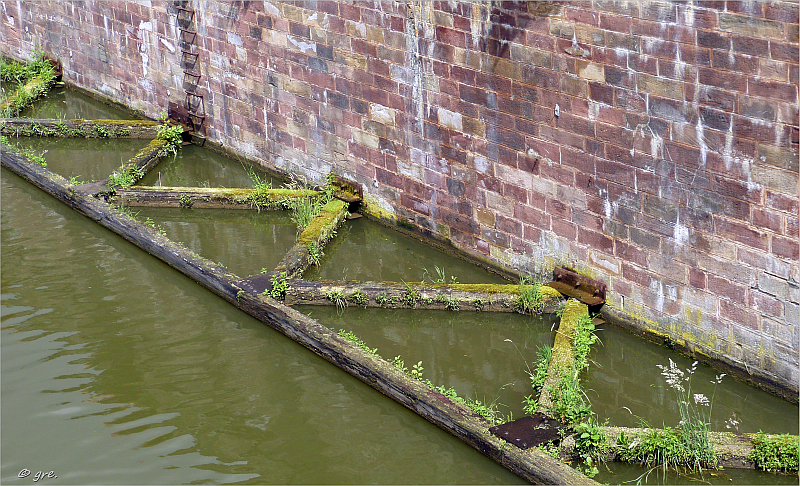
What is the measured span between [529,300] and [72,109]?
8.96 m

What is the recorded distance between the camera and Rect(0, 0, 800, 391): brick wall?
6266 millimetres

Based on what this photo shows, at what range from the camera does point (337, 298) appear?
8.06 metres

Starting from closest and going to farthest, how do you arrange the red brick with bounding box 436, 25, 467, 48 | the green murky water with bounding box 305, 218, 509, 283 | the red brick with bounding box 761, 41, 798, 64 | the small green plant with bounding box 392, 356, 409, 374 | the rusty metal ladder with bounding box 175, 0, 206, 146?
the red brick with bounding box 761, 41, 798, 64 < the small green plant with bounding box 392, 356, 409, 374 < the red brick with bounding box 436, 25, 467, 48 < the green murky water with bounding box 305, 218, 509, 283 < the rusty metal ladder with bounding box 175, 0, 206, 146

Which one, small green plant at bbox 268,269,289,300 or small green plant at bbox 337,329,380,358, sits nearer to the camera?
small green plant at bbox 337,329,380,358

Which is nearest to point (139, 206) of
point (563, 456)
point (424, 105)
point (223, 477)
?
point (424, 105)

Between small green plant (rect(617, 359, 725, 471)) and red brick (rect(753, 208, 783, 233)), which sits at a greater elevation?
red brick (rect(753, 208, 783, 233))

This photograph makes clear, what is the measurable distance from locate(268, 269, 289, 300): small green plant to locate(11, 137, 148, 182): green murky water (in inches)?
157

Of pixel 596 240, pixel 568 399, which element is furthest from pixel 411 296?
pixel 568 399

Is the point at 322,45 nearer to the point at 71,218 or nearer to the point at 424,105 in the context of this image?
the point at 424,105

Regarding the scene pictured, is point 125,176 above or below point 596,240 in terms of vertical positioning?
below

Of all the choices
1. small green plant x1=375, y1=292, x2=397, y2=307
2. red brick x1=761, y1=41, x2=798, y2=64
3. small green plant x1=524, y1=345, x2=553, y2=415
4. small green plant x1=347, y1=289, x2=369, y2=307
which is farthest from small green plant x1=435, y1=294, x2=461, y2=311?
red brick x1=761, y1=41, x2=798, y2=64

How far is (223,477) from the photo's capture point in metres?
5.96

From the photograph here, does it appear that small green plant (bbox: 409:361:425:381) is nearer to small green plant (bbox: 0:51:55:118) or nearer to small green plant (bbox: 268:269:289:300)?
small green plant (bbox: 268:269:289:300)

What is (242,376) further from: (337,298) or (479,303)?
(479,303)
